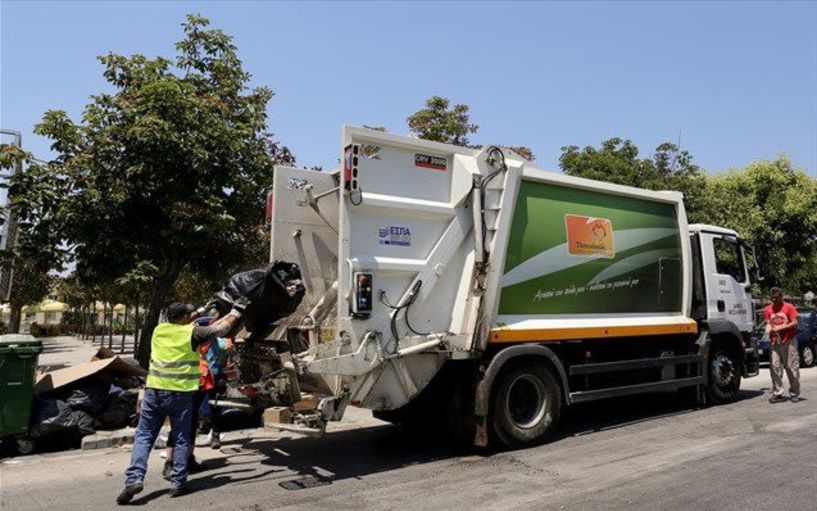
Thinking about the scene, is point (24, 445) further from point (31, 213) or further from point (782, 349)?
point (782, 349)

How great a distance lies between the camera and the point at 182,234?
31.9 feet

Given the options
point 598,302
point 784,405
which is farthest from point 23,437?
point 784,405

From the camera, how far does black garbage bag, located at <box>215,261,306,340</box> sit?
19.6ft

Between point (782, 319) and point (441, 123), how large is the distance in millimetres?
9005

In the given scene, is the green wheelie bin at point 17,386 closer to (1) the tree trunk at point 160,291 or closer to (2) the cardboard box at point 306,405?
(2) the cardboard box at point 306,405

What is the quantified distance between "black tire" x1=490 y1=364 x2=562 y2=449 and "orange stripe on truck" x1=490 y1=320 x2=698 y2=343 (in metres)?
0.32

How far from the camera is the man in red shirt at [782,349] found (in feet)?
30.8

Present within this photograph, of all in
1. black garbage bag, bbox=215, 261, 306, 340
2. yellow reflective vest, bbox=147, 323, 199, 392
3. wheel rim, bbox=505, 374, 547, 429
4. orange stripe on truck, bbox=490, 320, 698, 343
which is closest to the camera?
yellow reflective vest, bbox=147, 323, 199, 392

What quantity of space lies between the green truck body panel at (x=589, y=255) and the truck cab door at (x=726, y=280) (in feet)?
1.82

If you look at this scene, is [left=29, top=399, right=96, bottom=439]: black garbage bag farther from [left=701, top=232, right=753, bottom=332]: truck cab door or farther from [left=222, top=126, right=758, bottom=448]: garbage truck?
[left=701, top=232, right=753, bottom=332]: truck cab door

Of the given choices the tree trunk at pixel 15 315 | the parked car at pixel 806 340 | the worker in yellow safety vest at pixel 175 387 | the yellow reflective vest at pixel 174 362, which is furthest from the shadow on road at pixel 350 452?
the tree trunk at pixel 15 315

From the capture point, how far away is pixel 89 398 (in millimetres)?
7605

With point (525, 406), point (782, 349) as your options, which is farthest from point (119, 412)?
point (782, 349)

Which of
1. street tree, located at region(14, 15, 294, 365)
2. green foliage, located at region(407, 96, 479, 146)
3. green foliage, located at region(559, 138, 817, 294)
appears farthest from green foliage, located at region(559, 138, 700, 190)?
street tree, located at region(14, 15, 294, 365)
